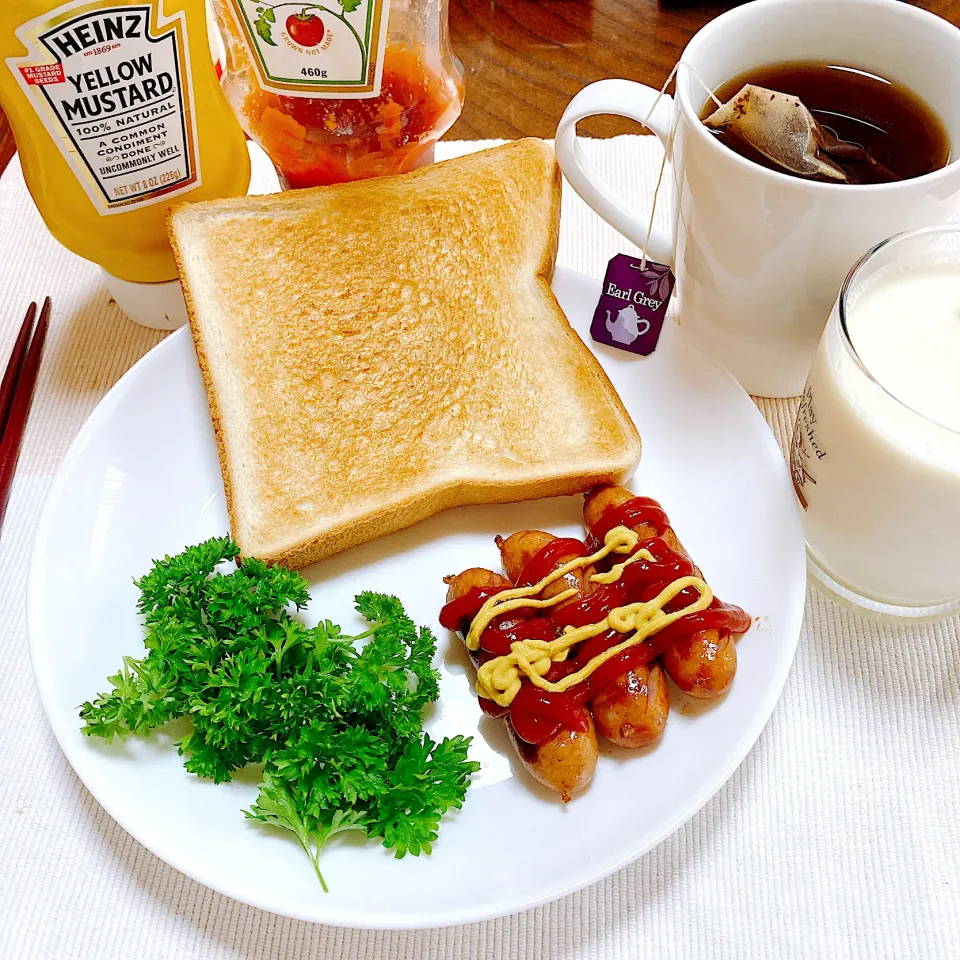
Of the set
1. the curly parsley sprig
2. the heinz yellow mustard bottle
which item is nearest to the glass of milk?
the curly parsley sprig

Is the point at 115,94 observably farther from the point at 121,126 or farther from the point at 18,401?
the point at 18,401

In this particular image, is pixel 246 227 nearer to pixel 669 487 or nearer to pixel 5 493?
pixel 5 493

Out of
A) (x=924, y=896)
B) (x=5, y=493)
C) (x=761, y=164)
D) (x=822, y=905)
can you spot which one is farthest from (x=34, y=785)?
(x=761, y=164)

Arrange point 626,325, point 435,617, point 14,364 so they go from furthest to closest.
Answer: point 14,364, point 626,325, point 435,617

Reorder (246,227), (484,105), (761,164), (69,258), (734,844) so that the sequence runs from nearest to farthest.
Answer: (734,844) < (761,164) < (246,227) < (69,258) < (484,105)

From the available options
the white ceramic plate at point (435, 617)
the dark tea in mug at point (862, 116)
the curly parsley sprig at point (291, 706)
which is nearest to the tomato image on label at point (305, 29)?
the white ceramic plate at point (435, 617)

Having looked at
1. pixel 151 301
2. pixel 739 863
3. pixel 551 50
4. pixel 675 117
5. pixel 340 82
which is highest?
pixel 675 117

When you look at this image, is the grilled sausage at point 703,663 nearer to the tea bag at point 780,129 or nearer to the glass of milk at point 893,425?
the glass of milk at point 893,425

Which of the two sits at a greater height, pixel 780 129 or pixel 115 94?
pixel 780 129

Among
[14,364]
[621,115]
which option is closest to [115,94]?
[14,364]
